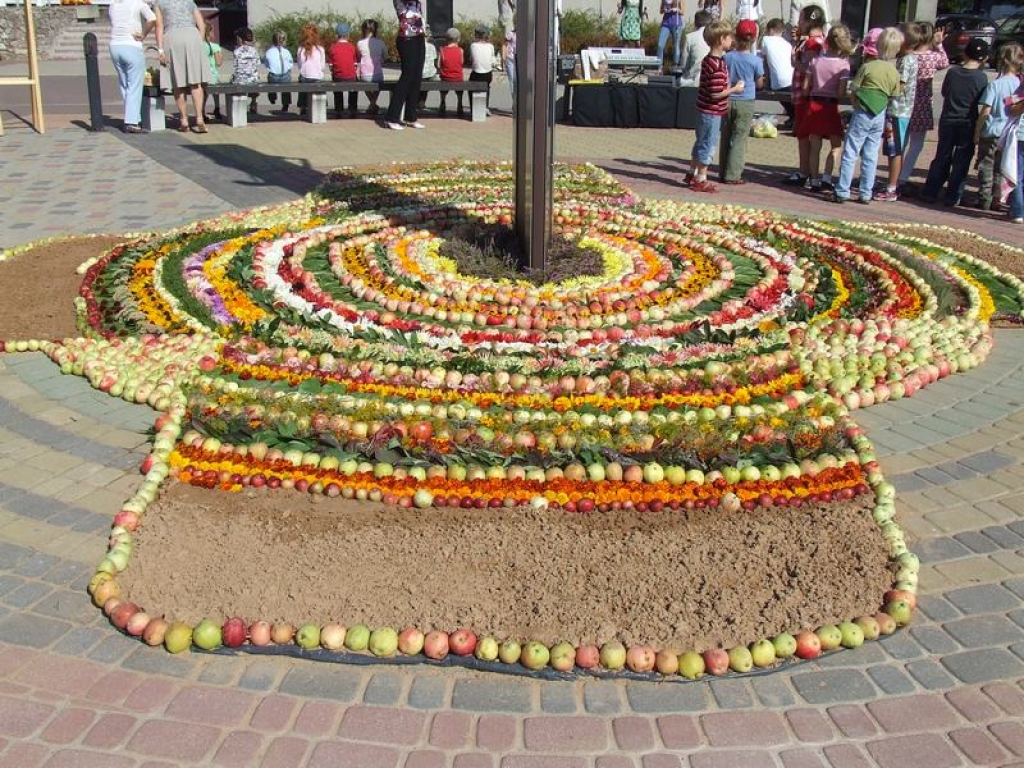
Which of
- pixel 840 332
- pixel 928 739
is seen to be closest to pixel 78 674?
pixel 928 739

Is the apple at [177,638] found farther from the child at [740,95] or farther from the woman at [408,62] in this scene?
the woman at [408,62]

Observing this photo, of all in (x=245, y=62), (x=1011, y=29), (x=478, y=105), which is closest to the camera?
(x=245, y=62)

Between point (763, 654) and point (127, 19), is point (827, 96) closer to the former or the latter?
point (763, 654)

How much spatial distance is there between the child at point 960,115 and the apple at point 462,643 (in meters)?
8.98

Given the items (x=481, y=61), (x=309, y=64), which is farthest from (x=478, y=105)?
(x=309, y=64)

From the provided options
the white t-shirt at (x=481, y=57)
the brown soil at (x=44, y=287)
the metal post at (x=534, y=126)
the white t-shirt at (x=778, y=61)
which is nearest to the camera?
the brown soil at (x=44, y=287)

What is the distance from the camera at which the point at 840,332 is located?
641 cm

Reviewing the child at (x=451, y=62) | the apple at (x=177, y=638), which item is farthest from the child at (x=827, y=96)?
the apple at (x=177, y=638)

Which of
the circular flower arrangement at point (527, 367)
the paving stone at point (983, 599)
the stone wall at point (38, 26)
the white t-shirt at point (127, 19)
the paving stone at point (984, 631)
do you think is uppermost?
the stone wall at point (38, 26)

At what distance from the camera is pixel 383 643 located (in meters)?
3.54

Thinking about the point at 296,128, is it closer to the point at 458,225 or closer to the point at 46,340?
the point at 458,225

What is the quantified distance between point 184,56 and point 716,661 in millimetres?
13377

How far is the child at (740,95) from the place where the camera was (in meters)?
11.5

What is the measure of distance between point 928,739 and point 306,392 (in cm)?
344
